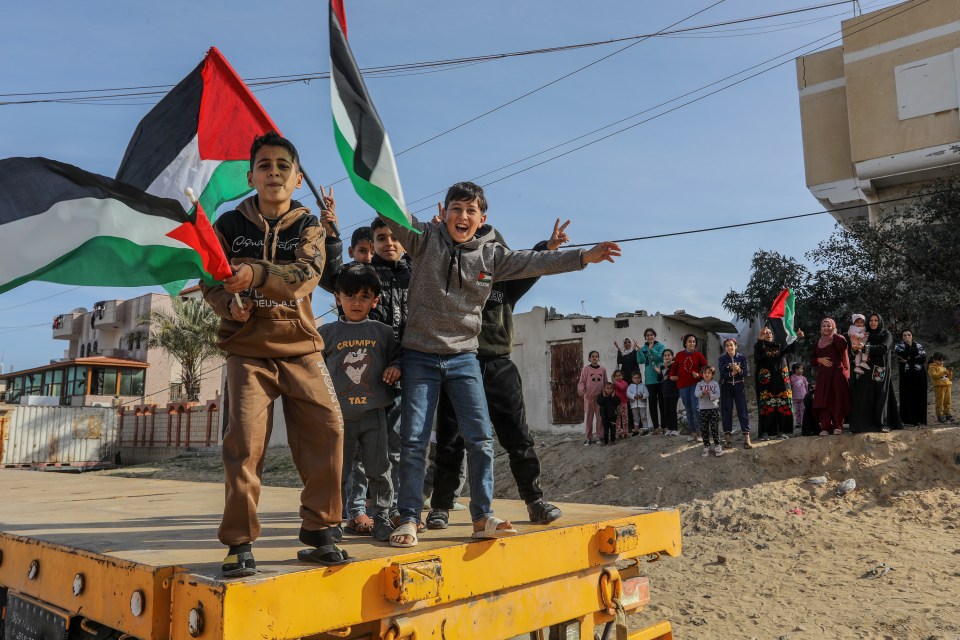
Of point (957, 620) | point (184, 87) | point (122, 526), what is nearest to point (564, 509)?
point (122, 526)

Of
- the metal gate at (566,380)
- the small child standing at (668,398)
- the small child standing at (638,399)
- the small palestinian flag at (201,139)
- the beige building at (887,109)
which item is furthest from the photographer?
the metal gate at (566,380)

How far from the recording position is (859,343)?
9.93 meters

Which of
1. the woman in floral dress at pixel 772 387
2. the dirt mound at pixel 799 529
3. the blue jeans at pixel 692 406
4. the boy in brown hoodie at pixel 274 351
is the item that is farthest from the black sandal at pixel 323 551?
the woman in floral dress at pixel 772 387

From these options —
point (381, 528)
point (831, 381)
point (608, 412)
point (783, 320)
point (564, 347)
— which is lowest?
point (381, 528)

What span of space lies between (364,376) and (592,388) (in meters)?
10.1

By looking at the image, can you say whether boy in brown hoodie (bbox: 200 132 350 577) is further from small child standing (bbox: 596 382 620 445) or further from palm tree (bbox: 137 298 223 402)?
palm tree (bbox: 137 298 223 402)

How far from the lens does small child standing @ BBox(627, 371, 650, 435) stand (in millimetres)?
12664

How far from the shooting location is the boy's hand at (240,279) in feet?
7.48

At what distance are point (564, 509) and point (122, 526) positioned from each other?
2.09 meters

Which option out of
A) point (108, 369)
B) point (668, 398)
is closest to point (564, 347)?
point (668, 398)

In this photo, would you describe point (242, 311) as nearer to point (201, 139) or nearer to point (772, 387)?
point (201, 139)

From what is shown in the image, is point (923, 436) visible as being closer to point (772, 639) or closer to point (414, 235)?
point (772, 639)

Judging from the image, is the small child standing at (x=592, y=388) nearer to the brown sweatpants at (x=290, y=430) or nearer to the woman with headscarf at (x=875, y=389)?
the woman with headscarf at (x=875, y=389)

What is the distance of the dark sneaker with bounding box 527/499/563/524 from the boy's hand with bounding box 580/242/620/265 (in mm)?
1098
